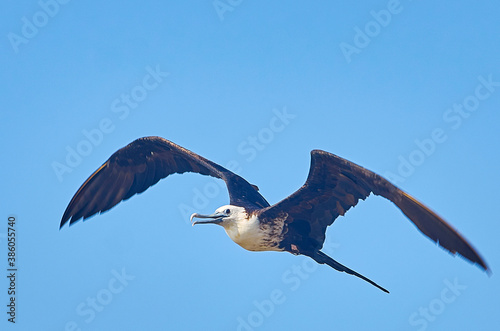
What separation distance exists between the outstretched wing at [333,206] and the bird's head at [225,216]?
0.30 m

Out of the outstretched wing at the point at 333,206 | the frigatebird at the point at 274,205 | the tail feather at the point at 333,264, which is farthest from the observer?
the tail feather at the point at 333,264

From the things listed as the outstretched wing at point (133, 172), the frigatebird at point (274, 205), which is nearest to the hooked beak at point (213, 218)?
the frigatebird at point (274, 205)

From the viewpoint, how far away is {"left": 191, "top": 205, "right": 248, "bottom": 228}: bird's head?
A: 28.8 ft

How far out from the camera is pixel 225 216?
8.83 metres

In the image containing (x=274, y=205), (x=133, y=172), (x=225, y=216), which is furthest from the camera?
(x=133, y=172)

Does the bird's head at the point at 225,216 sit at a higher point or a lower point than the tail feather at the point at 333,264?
higher

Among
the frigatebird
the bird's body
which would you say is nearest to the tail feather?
the frigatebird

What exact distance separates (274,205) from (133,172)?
7.66 ft

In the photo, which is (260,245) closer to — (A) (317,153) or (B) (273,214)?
(B) (273,214)

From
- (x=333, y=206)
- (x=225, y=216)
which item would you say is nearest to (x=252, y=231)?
(x=225, y=216)

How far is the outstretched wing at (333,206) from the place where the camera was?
281 inches

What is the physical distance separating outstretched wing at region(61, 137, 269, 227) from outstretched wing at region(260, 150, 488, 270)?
952 millimetres

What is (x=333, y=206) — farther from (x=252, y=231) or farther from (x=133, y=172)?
(x=133, y=172)

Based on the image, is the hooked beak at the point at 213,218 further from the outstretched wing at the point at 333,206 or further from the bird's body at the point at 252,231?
the outstretched wing at the point at 333,206
